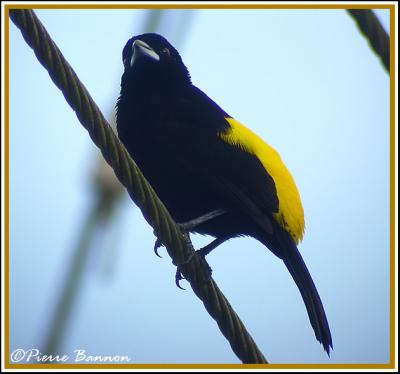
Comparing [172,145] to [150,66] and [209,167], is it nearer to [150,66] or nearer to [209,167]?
[209,167]

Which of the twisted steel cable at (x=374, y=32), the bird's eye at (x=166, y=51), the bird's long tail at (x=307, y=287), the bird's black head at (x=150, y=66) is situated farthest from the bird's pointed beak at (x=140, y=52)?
the twisted steel cable at (x=374, y=32)

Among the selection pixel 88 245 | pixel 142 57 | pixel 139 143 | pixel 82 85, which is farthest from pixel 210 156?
pixel 88 245

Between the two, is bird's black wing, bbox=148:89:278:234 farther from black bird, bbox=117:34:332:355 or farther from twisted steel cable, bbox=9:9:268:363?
twisted steel cable, bbox=9:9:268:363

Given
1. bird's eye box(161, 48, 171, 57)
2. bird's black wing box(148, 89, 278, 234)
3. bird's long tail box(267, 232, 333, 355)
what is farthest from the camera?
bird's eye box(161, 48, 171, 57)

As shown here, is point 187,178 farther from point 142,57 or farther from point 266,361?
point 266,361

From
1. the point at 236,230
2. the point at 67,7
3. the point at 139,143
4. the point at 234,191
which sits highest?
the point at 67,7

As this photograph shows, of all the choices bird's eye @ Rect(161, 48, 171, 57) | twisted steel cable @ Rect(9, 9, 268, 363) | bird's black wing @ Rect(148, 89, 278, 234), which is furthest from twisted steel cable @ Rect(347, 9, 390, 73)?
bird's eye @ Rect(161, 48, 171, 57)

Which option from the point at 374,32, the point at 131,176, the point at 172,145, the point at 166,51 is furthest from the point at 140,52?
the point at 374,32
